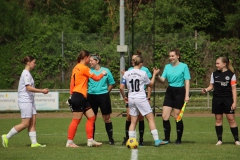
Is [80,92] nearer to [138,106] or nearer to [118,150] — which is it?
[138,106]

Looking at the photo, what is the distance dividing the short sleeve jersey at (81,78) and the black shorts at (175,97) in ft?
6.28

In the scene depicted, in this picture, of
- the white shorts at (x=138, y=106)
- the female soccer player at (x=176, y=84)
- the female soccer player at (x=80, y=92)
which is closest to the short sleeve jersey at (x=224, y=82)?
the female soccer player at (x=176, y=84)

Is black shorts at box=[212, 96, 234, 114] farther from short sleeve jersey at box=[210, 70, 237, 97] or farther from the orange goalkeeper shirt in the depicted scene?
the orange goalkeeper shirt

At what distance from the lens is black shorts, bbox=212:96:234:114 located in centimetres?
1341

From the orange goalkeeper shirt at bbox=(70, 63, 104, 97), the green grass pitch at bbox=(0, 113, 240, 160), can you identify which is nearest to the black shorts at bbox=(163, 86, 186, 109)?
the green grass pitch at bbox=(0, 113, 240, 160)

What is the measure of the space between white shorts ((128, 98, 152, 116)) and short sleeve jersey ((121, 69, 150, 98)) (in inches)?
3.4

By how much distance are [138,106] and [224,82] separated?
200 cm

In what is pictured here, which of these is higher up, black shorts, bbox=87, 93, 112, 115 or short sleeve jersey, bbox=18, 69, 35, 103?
short sleeve jersey, bbox=18, 69, 35, 103

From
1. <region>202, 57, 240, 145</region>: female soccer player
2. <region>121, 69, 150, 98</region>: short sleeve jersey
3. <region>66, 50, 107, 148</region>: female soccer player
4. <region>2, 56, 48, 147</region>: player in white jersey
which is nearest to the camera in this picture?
<region>121, 69, 150, 98</region>: short sleeve jersey

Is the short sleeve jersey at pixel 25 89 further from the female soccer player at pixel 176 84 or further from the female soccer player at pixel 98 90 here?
the female soccer player at pixel 176 84

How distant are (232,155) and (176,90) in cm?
271

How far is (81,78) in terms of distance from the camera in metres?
13.0

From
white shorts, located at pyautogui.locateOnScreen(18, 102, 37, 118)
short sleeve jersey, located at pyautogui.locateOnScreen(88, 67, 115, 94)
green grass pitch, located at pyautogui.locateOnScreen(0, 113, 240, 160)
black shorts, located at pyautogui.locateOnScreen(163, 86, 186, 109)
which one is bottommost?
green grass pitch, located at pyautogui.locateOnScreen(0, 113, 240, 160)

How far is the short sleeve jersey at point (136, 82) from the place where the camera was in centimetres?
1287
